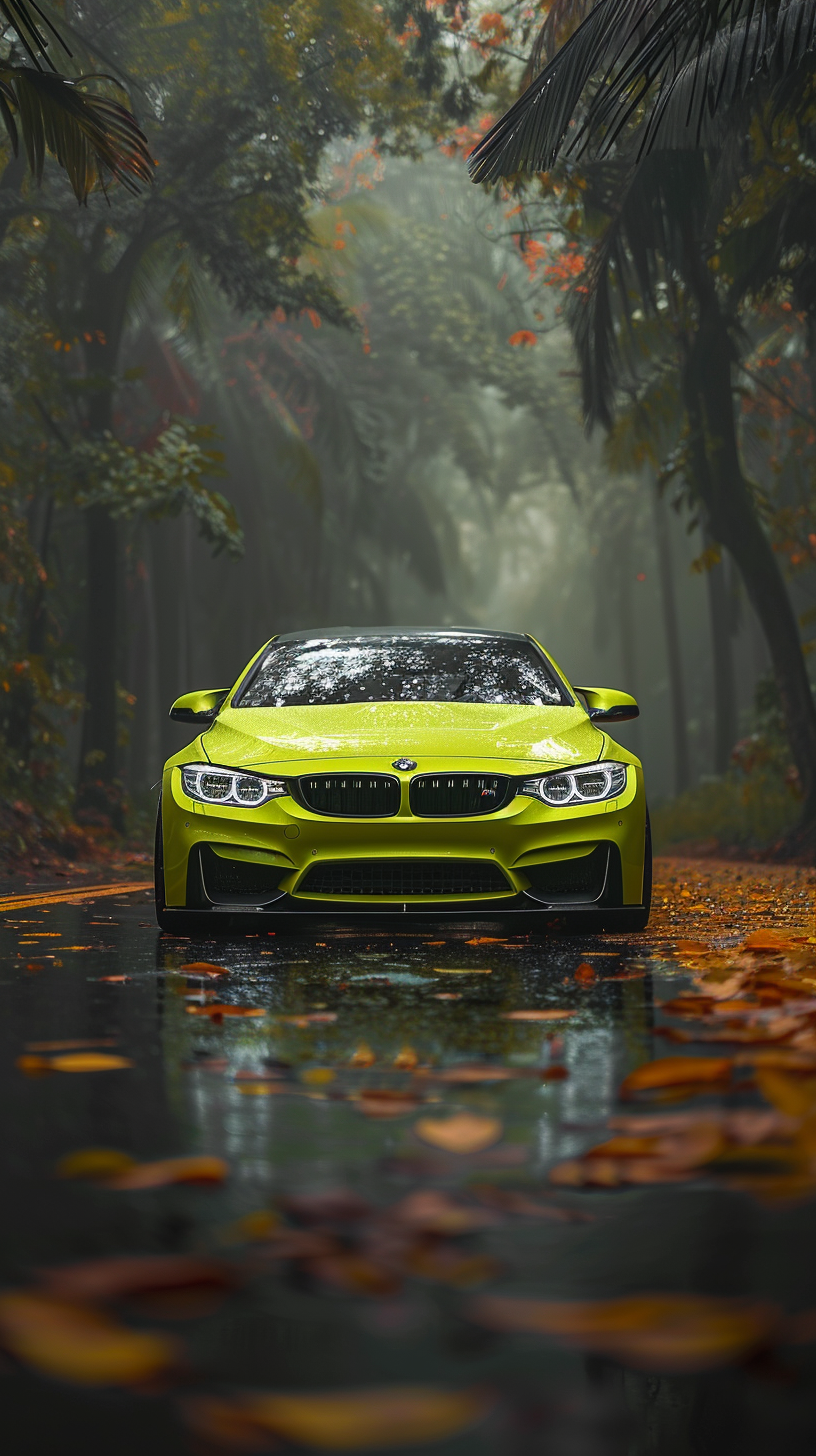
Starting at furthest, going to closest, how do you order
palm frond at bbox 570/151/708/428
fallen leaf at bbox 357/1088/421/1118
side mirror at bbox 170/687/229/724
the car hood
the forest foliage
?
the forest foliage
palm frond at bbox 570/151/708/428
side mirror at bbox 170/687/229/724
the car hood
fallen leaf at bbox 357/1088/421/1118

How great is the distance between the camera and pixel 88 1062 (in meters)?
3.71

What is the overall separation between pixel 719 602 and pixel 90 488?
14849 mm

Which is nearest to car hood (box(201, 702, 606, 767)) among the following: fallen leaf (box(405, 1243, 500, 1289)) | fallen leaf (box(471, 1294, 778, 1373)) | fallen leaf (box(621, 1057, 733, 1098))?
fallen leaf (box(621, 1057, 733, 1098))

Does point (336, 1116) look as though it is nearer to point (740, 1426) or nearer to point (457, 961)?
point (740, 1426)

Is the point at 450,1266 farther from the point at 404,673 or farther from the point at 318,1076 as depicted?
the point at 404,673

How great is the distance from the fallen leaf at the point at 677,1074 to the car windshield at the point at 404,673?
386 cm

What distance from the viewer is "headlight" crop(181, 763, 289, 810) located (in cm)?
617

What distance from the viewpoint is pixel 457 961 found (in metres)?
5.68

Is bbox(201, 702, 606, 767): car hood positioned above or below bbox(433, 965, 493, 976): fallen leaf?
above

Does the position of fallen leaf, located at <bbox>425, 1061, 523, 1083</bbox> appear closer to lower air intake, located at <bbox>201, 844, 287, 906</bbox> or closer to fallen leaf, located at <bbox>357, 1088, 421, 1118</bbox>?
fallen leaf, located at <bbox>357, 1088, 421, 1118</bbox>

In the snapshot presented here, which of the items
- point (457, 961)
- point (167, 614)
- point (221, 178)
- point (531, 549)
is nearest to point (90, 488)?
point (221, 178)

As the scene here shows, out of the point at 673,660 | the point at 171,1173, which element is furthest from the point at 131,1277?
the point at 673,660

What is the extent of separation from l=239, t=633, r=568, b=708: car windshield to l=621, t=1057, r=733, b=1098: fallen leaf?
3.86 meters

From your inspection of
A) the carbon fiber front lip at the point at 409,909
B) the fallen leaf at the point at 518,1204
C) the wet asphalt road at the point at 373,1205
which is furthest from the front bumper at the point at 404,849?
the fallen leaf at the point at 518,1204
